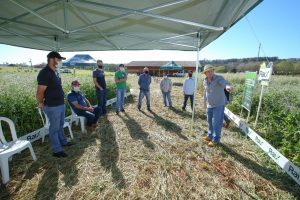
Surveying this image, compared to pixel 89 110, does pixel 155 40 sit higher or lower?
higher

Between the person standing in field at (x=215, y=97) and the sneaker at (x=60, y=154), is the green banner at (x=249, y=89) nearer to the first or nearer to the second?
the person standing in field at (x=215, y=97)

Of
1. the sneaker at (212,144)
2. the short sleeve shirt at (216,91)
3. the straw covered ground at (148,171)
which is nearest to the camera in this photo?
the straw covered ground at (148,171)

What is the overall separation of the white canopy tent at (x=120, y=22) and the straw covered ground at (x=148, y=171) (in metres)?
2.78

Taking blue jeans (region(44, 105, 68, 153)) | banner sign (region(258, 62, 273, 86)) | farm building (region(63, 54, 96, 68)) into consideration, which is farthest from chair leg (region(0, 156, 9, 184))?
farm building (region(63, 54, 96, 68))

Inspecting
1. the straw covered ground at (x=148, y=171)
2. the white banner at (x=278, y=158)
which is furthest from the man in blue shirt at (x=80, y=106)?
the white banner at (x=278, y=158)

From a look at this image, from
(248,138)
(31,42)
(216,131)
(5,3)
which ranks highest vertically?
(5,3)

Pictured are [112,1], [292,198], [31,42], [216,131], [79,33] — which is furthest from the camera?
[31,42]

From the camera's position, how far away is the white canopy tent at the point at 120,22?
3619 mm

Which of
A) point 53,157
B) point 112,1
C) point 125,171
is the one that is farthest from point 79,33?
point 125,171

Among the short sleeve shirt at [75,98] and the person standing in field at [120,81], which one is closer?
the short sleeve shirt at [75,98]

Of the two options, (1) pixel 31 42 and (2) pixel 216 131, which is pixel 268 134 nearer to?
(2) pixel 216 131

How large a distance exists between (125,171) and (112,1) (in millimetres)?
3191

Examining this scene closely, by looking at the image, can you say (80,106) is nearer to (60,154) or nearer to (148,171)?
(60,154)

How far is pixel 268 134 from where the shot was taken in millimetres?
5680
